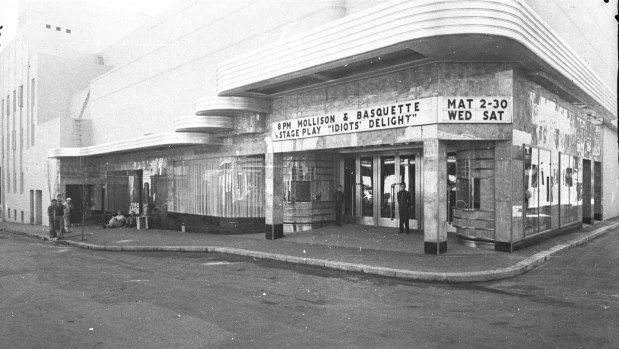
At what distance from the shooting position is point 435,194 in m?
11.5

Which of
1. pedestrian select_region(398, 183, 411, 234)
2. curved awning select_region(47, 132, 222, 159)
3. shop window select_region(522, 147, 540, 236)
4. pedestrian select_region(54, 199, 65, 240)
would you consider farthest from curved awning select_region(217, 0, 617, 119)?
pedestrian select_region(54, 199, 65, 240)

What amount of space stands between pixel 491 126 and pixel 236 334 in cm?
851

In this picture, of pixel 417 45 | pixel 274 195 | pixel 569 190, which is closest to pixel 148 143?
pixel 274 195

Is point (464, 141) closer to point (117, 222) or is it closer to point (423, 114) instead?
point (423, 114)

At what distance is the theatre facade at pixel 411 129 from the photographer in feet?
35.8

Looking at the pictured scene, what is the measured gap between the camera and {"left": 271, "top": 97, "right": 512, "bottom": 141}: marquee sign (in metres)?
11.5

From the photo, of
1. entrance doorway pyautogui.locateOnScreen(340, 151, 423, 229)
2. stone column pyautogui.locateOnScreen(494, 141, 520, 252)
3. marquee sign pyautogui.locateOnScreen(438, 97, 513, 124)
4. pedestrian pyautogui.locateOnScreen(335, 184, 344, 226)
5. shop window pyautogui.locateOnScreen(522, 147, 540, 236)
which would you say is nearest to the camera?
marquee sign pyautogui.locateOnScreen(438, 97, 513, 124)

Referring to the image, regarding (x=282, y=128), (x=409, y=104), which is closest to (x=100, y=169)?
(x=282, y=128)

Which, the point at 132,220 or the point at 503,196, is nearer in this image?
the point at 503,196

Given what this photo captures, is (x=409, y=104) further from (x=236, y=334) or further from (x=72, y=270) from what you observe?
(x=72, y=270)

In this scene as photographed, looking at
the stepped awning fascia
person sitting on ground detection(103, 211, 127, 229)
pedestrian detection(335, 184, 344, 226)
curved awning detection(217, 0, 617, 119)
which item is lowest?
person sitting on ground detection(103, 211, 127, 229)

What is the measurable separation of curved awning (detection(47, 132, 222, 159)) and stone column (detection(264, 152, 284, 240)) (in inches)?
162

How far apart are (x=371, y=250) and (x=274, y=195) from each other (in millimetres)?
4780

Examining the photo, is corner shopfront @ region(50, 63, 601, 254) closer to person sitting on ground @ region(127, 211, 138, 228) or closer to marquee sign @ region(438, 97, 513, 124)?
marquee sign @ region(438, 97, 513, 124)
